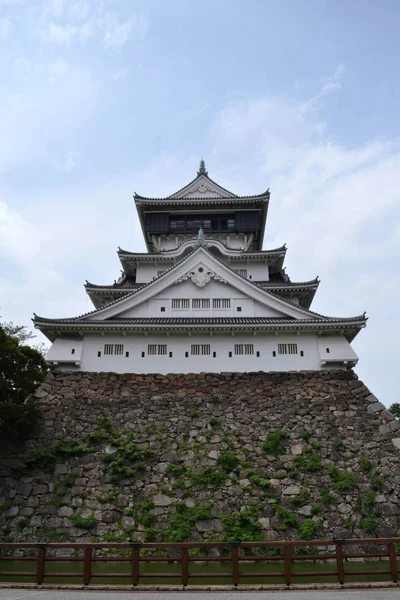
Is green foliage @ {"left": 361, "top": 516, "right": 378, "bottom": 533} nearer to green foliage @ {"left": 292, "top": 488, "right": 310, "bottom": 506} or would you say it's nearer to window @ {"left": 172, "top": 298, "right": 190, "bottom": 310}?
green foliage @ {"left": 292, "top": 488, "right": 310, "bottom": 506}

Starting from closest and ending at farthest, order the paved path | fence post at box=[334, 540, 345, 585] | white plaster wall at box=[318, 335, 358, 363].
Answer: the paved path
fence post at box=[334, 540, 345, 585]
white plaster wall at box=[318, 335, 358, 363]

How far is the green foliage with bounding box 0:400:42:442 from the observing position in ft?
42.7

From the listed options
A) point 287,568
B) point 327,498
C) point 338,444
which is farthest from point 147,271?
point 287,568

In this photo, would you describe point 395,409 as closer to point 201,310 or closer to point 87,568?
point 201,310

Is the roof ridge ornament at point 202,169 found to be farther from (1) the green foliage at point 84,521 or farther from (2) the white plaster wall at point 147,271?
(1) the green foliage at point 84,521

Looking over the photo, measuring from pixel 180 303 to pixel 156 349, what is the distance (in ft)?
7.70

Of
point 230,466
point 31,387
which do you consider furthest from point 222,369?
point 31,387

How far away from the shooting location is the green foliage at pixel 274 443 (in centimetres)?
1353

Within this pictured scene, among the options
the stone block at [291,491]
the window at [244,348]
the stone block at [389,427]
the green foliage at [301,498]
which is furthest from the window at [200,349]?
the stone block at [389,427]

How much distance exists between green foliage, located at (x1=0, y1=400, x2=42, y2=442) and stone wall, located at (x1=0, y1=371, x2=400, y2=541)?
1.28 ft

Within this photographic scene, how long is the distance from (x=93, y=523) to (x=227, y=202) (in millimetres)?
16729

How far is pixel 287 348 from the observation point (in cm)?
1617

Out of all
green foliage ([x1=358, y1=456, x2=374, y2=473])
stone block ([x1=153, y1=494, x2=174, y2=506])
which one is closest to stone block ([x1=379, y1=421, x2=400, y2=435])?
green foliage ([x1=358, y1=456, x2=374, y2=473])

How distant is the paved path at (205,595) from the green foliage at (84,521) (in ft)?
14.2
